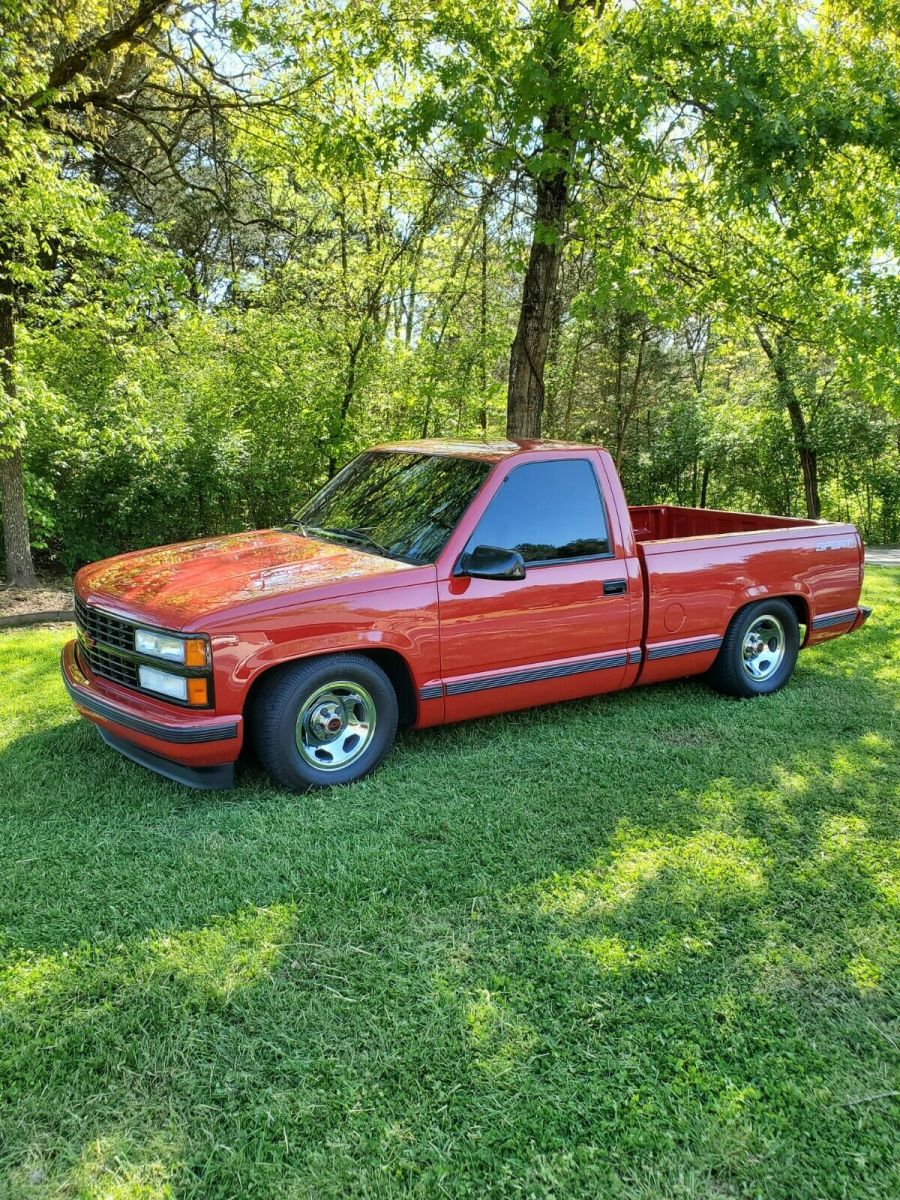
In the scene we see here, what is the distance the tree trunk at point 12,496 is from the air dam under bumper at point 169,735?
5.00 m

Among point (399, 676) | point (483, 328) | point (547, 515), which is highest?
point (483, 328)

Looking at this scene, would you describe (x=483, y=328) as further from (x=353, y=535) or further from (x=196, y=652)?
(x=196, y=652)

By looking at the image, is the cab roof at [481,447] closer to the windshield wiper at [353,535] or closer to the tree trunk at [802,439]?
the windshield wiper at [353,535]

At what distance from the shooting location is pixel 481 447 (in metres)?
5.38

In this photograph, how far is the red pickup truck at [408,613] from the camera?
3.99 metres

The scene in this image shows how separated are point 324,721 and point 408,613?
0.71m

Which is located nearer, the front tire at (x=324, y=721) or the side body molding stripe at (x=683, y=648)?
the front tire at (x=324, y=721)

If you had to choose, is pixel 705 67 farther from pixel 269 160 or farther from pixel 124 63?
pixel 124 63

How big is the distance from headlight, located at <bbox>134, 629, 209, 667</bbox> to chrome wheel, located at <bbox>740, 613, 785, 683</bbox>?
12.9 feet

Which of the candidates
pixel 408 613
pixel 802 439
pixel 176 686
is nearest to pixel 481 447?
pixel 408 613

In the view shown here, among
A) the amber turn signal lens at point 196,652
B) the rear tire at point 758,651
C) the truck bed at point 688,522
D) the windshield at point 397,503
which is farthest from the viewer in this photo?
the truck bed at point 688,522

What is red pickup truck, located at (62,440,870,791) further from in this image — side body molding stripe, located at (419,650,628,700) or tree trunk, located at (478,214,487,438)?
tree trunk, located at (478,214,487,438)

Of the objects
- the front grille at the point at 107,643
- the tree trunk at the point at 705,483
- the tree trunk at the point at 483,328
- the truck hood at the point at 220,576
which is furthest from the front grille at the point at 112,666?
the tree trunk at the point at 705,483

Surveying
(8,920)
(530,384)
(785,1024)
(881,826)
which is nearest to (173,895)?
(8,920)
